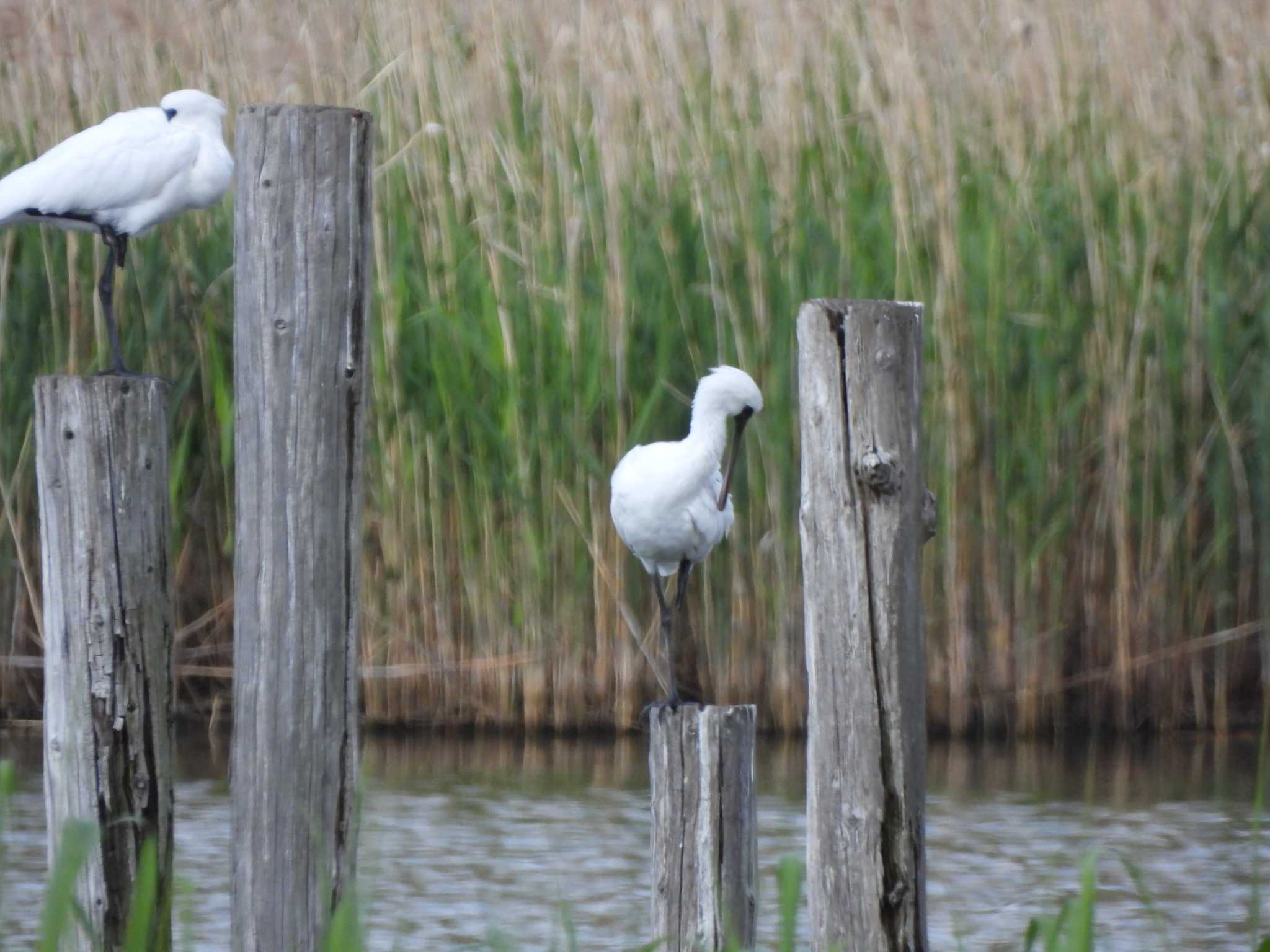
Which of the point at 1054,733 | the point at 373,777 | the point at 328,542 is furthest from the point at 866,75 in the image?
the point at 328,542

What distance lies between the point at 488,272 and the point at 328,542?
3.85m

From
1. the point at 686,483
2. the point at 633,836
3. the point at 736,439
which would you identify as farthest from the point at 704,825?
the point at 633,836

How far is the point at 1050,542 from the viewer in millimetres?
6945

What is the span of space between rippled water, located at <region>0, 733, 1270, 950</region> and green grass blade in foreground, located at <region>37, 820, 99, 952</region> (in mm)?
2206

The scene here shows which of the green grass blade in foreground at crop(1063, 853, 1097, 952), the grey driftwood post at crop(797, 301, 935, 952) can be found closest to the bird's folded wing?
the grey driftwood post at crop(797, 301, 935, 952)

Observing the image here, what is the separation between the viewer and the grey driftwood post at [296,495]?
3283 millimetres

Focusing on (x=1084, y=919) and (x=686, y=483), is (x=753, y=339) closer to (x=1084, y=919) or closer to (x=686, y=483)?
(x=686, y=483)

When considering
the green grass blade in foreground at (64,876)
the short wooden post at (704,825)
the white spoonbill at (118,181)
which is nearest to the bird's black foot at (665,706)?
the short wooden post at (704,825)

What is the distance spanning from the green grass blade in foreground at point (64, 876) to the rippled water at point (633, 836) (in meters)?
2.21

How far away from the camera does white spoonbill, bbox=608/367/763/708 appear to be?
192 inches

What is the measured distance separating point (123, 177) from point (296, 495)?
1.86m

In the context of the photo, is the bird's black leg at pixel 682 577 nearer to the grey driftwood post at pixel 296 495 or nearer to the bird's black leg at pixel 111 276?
the bird's black leg at pixel 111 276

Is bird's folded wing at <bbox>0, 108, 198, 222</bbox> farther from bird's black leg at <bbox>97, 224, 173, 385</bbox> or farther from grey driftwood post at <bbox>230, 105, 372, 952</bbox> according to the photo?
grey driftwood post at <bbox>230, 105, 372, 952</bbox>

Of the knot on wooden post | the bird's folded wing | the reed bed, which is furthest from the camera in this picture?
the reed bed
